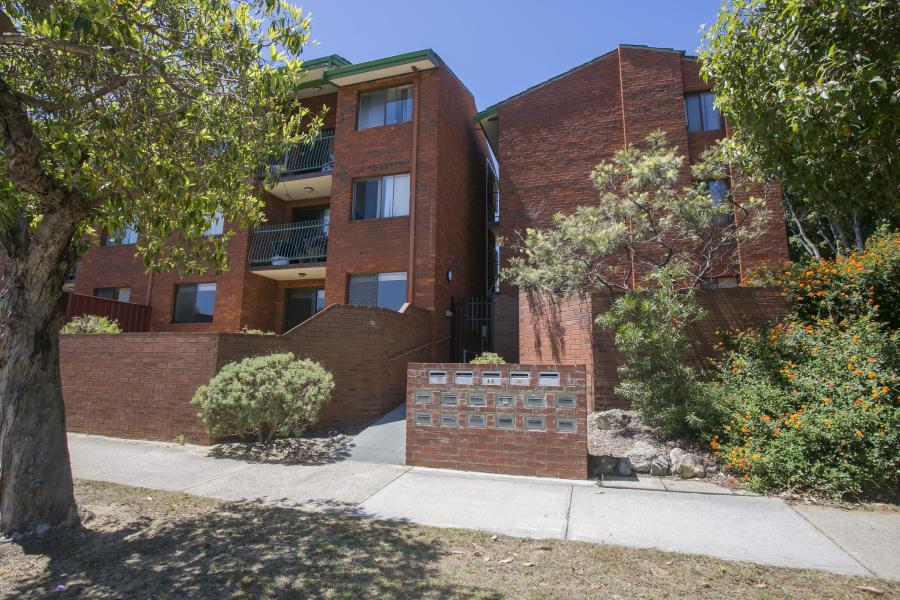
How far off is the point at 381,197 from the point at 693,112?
964cm

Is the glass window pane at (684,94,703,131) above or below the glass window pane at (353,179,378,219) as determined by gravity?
above

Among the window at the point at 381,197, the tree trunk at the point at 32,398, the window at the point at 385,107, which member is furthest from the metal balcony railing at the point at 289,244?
the tree trunk at the point at 32,398

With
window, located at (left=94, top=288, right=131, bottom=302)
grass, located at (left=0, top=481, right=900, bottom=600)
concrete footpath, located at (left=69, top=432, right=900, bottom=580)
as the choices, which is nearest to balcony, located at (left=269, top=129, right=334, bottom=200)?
window, located at (left=94, top=288, right=131, bottom=302)

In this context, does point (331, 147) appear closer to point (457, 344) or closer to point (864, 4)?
point (457, 344)

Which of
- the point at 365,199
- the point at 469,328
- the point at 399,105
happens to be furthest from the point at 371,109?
the point at 469,328

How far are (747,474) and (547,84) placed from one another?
13419 mm

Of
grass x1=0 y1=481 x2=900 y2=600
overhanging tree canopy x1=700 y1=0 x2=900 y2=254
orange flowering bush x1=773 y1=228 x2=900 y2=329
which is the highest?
overhanging tree canopy x1=700 y1=0 x2=900 y2=254

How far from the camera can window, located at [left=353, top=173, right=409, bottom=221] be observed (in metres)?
14.8

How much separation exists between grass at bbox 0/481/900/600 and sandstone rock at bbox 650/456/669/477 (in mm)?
2735

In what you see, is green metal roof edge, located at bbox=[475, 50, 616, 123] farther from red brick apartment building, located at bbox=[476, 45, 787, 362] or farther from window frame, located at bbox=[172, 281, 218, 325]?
window frame, located at bbox=[172, 281, 218, 325]

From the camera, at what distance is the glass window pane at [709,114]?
14555mm

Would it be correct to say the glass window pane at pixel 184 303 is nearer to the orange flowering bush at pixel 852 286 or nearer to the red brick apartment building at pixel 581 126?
the red brick apartment building at pixel 581 126

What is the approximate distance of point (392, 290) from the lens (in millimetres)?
14336

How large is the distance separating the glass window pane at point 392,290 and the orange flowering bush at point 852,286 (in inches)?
355
